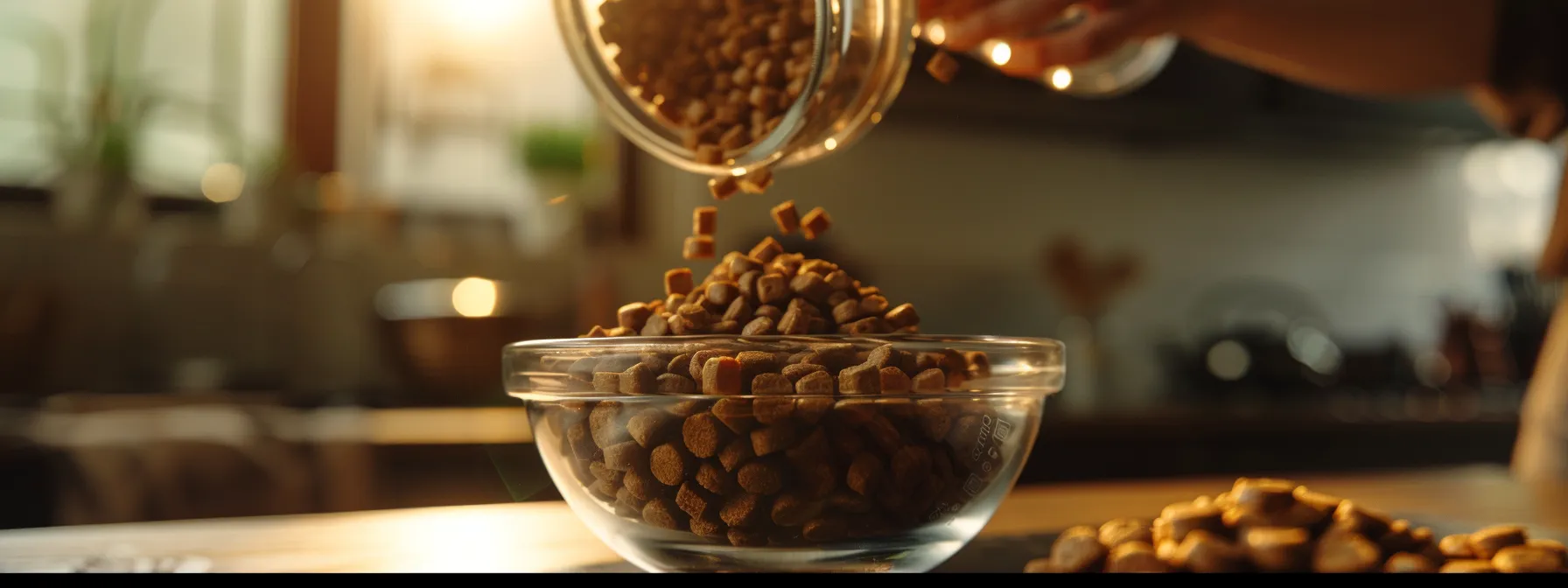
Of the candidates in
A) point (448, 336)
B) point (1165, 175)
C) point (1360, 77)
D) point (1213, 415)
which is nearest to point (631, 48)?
point (1360, 77)

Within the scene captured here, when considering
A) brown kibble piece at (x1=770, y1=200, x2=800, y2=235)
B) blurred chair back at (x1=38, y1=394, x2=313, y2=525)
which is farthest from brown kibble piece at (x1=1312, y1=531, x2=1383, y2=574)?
blurred chair back at (x1=38, y1=394, x2=313, y2=525)

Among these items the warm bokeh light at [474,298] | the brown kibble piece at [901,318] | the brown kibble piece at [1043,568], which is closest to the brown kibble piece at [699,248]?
the brown kibble piece at [901,318]

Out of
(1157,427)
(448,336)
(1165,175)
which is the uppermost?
(1165,175)

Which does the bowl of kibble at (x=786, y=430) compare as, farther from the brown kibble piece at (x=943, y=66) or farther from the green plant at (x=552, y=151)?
the green plant at (x=552, y=151)

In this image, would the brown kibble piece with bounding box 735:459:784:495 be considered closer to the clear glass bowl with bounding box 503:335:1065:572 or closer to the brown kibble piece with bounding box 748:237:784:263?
the clear glass bowl with bounding box 503:335:1065:572

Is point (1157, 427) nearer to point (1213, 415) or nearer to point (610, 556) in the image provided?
point (1213, 415)

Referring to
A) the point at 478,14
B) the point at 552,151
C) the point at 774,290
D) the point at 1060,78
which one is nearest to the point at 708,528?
the point at 774,290
